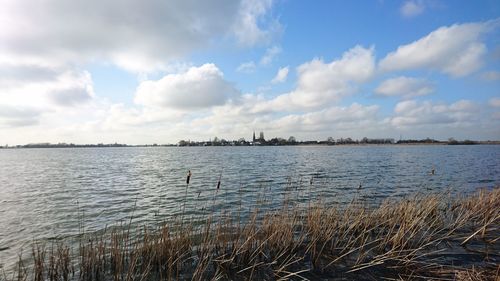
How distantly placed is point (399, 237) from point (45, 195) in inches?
846

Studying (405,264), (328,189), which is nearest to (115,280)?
(405,264)

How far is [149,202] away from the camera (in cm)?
1761

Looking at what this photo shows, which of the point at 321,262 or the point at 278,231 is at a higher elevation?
the point at 278,231

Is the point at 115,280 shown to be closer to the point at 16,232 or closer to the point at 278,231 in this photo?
the point at 278,231

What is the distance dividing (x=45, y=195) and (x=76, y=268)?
15428 mm

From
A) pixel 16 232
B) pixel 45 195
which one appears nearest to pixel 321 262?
pixel 16 232

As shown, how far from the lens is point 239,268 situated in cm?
775

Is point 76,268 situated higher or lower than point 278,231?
lower

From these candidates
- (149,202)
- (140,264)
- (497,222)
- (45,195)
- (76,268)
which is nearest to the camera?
(140,264)

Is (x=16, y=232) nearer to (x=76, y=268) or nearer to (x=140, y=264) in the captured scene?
(x=76, y=268)

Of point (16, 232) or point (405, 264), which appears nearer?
point (405, 264)

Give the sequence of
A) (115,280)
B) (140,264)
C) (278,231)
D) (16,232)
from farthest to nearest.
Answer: (16,232) < (278,231) < (140,264) < (115,280)

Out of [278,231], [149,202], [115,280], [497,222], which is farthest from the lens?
[149,202]

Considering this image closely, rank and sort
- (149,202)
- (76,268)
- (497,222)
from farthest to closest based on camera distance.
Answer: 1. (149,202)
2. (497,222)
3. (76,268)
